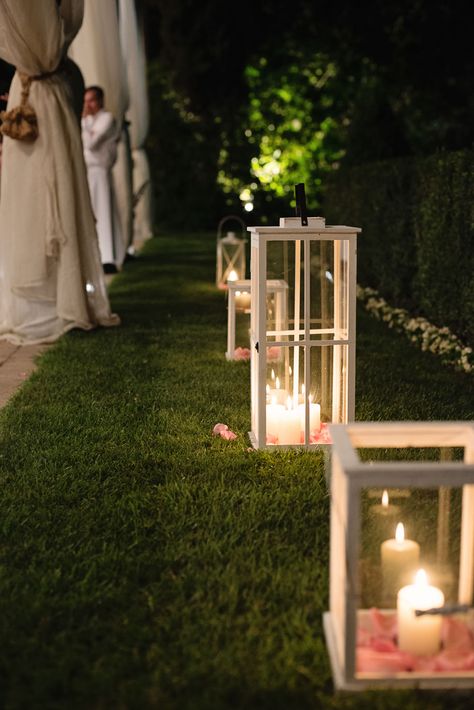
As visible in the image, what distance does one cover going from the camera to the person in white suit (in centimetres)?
963

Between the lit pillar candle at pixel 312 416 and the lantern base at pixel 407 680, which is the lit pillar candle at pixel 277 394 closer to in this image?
the lit pillar candle at pixel 312 416

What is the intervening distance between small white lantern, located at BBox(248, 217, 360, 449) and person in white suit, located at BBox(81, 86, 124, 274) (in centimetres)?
646

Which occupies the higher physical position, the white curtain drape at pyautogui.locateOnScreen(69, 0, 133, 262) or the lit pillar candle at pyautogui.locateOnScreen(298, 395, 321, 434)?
the white curtain drape at pyautogui.locateOnScreen(69, 0, 133, 262)

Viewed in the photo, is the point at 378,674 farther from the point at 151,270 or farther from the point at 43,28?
the point at 151,270

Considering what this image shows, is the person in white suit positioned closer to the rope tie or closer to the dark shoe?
the dark shoe

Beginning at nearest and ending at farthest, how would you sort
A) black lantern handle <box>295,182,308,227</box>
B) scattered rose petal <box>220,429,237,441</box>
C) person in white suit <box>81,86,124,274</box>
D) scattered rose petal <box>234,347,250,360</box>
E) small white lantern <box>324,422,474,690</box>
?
small white lantern <box>324,422,474,690</box>, black lantern handle <box>295,182,308,227</box>, scattered rose petal <box>220,429,237,441</box>, scattered rose petal <box>234,347,250,360</box>, person in white suit <box>81,86,124,274</box>

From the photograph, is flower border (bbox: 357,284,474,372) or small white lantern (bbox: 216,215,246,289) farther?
small white lantern (bbox: 216,215,246,289)

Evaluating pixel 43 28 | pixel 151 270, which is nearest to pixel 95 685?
pixel 43 28

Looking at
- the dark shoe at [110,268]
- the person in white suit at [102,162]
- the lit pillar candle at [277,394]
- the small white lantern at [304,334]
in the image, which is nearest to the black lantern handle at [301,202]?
the small white lantern at [304,334]

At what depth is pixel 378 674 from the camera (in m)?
1.81

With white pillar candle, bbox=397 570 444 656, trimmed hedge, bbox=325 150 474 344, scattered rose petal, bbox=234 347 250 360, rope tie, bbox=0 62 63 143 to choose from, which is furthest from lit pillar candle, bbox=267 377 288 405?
rope tie, bbox=0 62 63 143

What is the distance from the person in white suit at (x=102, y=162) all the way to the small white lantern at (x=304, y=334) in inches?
254

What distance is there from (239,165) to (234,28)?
314cm

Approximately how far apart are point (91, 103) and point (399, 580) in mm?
8300
